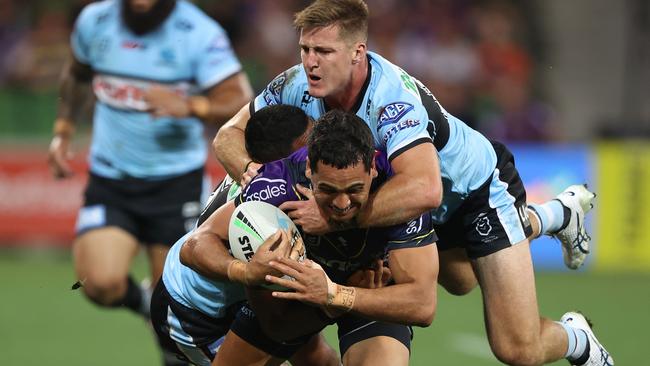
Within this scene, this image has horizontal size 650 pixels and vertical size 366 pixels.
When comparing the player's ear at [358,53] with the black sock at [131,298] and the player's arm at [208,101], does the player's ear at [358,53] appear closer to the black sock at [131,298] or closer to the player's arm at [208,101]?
the player's arm at [208,101]

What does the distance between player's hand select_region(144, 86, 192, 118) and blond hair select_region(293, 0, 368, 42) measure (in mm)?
2355

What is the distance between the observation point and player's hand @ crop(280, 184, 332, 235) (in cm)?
582

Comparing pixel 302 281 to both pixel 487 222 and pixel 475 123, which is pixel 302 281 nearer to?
pixel 487 222

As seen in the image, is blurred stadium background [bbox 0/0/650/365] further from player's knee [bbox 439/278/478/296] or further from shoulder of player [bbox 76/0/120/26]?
shoulder of player [bbox 76/0/120/26]

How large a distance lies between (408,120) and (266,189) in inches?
30.7

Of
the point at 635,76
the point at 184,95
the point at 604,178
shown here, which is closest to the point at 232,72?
the point at 184,95

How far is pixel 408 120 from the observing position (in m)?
6.08

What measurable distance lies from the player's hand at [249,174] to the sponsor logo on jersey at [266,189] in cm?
12

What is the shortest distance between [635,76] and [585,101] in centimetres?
88

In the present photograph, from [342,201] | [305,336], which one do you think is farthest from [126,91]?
[342,201]

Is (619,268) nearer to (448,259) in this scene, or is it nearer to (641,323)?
(641,323)

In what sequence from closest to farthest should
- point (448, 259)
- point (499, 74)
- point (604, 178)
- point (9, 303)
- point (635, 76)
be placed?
point (448, 259)
point (9, 303)
point (604, 178)
point (499, 74)
point (635, 76)

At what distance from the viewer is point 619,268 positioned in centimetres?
1459

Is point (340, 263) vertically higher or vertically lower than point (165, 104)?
higher
